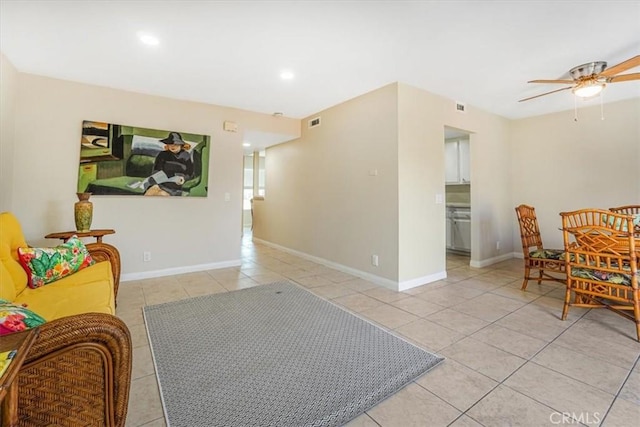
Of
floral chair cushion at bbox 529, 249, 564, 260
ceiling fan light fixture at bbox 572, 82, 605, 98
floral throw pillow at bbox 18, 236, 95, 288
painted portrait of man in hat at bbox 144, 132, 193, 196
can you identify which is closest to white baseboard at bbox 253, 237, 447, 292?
floral chair cushion at bbox 529, 249, 564, 260

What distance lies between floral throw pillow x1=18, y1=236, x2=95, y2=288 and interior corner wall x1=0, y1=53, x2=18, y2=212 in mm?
1229

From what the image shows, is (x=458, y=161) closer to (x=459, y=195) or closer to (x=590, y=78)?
(x=459, y=195)

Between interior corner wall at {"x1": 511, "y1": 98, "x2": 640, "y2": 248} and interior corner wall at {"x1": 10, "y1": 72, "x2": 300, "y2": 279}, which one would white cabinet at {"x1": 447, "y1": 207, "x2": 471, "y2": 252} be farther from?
interior corner wall at {"x1": 10, "y1": 72, "x2": 300, "y2": 279}

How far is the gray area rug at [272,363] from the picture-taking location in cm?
143

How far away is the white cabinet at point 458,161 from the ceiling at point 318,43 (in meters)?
1.76

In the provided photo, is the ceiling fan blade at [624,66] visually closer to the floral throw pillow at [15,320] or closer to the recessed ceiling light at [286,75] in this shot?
the recessed ceiling light at [286,75]

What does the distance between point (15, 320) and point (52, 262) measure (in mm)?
1665

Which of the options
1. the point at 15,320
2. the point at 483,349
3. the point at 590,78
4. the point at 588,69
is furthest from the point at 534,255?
the point at 15,320

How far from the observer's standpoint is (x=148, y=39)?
245 cm

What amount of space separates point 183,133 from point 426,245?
3676 mm

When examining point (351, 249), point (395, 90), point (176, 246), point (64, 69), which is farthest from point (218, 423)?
point (64, 69)

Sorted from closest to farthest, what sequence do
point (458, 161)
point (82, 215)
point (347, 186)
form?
point (82, 215)
point (347, 186)
point (458, 161)

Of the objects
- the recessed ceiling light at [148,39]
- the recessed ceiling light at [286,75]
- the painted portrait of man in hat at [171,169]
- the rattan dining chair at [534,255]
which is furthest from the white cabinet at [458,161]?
the recessed ceiling light at [148,39]

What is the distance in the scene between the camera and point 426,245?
11.9 feet
